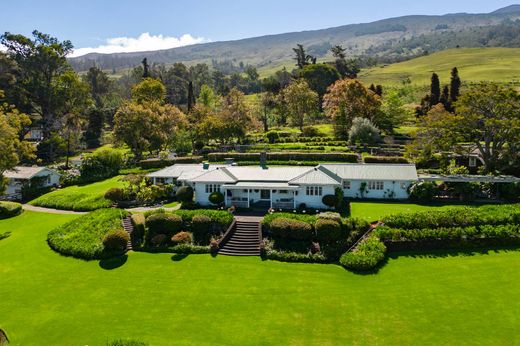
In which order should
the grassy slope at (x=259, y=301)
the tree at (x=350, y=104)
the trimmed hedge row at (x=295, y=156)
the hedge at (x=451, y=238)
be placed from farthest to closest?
the tree at (x=350, y=104) < the trimmed hedge row at (x=295, y=156) < the hedge at (x=451, y=238) < the grassy slope at (x=259, y=301)

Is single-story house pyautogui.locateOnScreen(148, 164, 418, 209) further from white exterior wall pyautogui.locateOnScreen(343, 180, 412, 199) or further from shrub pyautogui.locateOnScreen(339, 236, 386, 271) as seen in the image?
shrub pyautogui.locateOnScreen(339, 236, 386, 271)

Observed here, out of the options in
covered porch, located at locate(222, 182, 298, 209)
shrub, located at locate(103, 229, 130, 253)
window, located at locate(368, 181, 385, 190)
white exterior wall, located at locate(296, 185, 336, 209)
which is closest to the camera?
shrub, located at locate(103, 229, 130, 253)

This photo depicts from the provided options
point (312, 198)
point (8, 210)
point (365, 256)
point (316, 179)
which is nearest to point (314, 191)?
point (312, 198)

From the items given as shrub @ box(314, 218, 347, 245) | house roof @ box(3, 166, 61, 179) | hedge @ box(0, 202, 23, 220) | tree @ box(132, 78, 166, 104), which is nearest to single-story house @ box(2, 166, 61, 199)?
house roof @ box(3, 166, 61, 179)

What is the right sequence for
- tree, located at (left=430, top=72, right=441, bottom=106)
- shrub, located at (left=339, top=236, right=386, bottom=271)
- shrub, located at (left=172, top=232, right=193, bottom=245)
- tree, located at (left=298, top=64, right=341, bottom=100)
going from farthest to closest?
tree, located at (left=298, top=64, right=341, bottom=100) → tree, located at (left=430, top=72, right=441, bottom=106) → shrub, located at (left=172, top=232, right=193, bottom=245) → shrub, located at (left=339, top=236, right=386, bottom=271)

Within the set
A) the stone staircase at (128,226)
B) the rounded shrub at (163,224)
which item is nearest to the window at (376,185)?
the rounded shrub at (163,224)

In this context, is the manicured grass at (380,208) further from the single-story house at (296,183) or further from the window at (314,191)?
the window at (314,191)

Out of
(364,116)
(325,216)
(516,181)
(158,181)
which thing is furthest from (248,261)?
(364,116)
